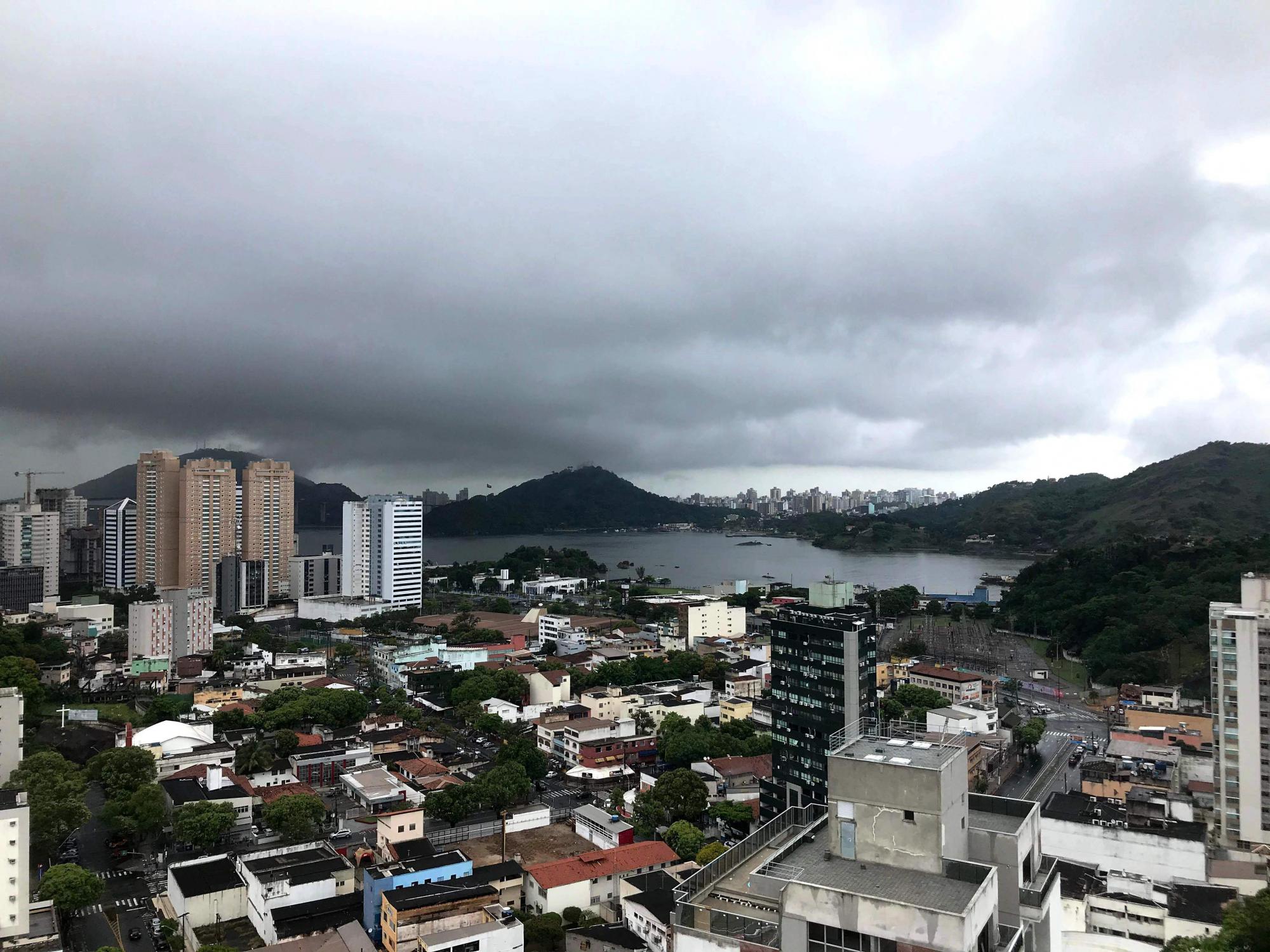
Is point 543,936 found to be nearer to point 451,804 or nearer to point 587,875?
point 587,875

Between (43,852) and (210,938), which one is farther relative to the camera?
(43,852)

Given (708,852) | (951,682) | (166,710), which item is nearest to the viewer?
(708,852)

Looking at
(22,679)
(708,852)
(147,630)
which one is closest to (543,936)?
(708,852)

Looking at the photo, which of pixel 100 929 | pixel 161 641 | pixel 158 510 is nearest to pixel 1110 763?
pixel 100 929

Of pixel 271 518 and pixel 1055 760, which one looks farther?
pixel 271 518

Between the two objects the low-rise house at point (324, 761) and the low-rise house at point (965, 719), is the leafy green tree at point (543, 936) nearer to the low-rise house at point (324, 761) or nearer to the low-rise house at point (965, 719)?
the low-rise house at point (324, 761)

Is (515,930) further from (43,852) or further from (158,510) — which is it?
(158,510)

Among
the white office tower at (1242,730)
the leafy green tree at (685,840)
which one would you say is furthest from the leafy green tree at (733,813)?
the white office tower at (1242,730)
